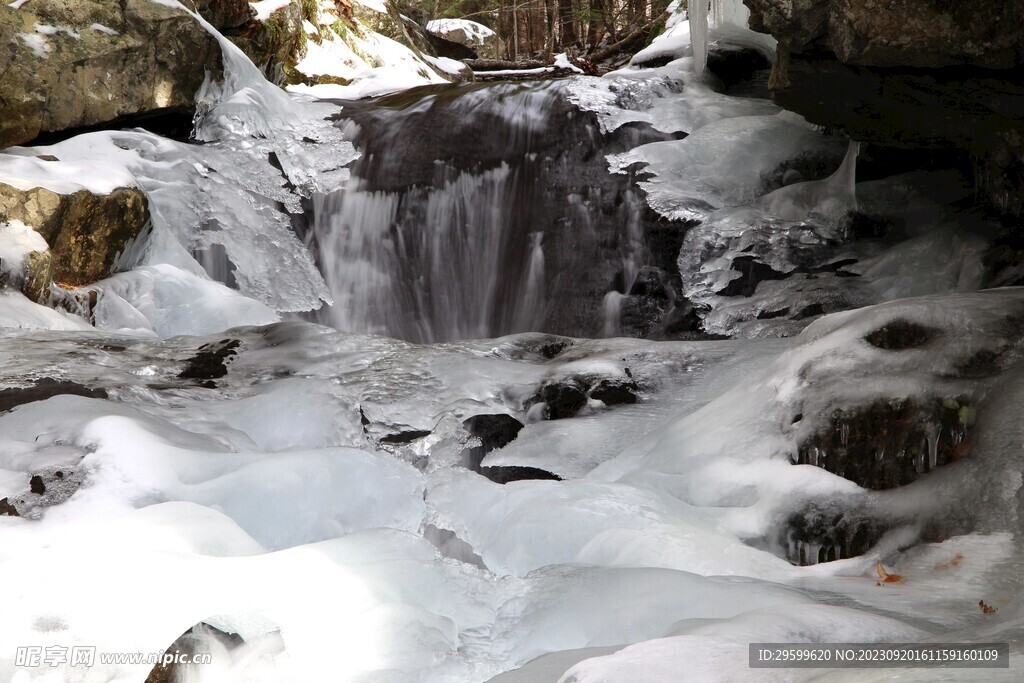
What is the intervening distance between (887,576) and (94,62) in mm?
6205

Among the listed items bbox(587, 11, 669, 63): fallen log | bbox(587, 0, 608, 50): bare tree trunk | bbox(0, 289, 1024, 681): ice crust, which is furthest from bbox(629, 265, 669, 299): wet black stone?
bbox(587, 0, 608, 50): bare tree trunk

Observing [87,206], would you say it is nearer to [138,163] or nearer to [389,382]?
[138,163]

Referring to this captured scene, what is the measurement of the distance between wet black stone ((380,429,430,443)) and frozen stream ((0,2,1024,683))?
0.01 meters

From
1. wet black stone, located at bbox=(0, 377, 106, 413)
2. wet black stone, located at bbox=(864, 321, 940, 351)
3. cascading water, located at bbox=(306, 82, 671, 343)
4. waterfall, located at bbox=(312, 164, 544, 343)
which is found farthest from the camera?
waterfall, located at bbox=(312, 164, 544, 343)

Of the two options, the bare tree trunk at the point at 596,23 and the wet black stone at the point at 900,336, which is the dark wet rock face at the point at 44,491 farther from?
the bare tree trunk at the point at 596,23

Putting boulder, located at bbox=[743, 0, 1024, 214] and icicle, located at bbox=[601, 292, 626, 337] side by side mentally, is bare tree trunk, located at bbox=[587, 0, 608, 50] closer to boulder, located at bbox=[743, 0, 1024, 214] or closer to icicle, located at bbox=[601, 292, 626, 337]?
icicle, located at bbox=[601, 292, 626, 337]

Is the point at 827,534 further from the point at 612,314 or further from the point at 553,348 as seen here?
the point at 612,314

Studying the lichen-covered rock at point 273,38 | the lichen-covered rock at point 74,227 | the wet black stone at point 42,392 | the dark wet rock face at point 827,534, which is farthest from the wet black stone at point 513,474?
the lichen-covered rock at point 273,38

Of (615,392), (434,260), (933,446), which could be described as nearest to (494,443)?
(615,392)

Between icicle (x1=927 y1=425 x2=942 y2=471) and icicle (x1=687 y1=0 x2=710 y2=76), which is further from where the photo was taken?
icicle (x1=687 y1=0 x2=710 y2=76)

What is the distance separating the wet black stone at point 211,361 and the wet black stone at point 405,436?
36.0 inches

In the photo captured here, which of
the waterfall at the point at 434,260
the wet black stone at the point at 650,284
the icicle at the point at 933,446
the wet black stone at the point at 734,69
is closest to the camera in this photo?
the icicle at the point at 933,446

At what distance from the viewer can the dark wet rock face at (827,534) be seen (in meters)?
2.58

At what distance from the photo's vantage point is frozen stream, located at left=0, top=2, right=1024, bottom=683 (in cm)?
212
